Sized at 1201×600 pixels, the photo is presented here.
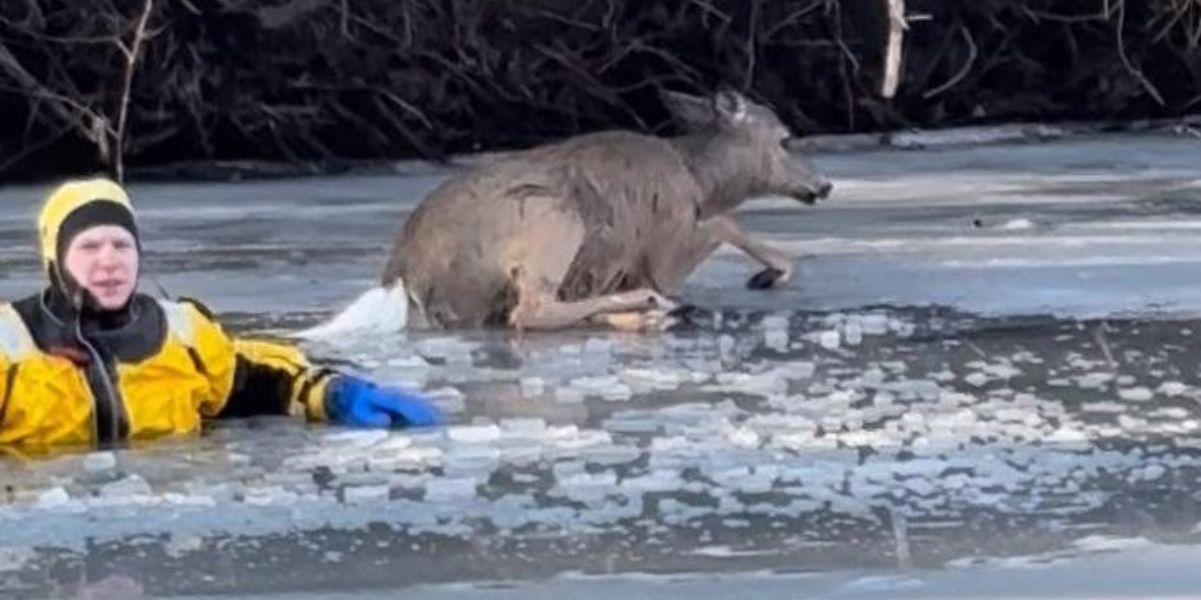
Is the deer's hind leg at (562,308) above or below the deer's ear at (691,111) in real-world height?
below

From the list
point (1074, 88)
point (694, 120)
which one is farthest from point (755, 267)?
point (1074, 88)

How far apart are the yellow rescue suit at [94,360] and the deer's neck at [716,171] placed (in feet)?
9.55

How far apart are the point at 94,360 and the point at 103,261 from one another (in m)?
0.19

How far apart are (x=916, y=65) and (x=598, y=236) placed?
8.20 metres

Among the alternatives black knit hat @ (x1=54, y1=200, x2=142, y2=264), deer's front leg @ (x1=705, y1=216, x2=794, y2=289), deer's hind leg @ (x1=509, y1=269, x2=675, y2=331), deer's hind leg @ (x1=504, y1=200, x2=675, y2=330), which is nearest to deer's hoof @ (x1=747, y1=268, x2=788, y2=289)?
deer's front leg @ (x1=705, y1=216, x2=794, y2=289)

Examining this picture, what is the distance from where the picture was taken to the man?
525 cm

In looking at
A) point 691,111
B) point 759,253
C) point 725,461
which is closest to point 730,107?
point 691,111

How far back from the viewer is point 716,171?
830cm

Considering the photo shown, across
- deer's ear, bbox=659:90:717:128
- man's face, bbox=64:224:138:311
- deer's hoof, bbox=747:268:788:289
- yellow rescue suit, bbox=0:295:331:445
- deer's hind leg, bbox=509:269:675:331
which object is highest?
man's face, bbox=64:224:138:311

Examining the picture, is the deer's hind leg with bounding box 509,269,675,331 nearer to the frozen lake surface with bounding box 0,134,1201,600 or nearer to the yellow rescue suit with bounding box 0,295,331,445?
the frozen lake surface with bounding box 0,134,1201,600

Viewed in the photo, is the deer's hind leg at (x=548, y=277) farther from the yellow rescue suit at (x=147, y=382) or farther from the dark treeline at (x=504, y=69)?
the dark treeline at (x=504, y=69)

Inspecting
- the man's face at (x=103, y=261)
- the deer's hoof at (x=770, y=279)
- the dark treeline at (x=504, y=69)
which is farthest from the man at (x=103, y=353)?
the dark treeline at (x=504, y=69)

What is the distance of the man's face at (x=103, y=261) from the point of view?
5242 mm

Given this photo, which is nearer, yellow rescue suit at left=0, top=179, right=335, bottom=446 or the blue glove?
yellow rescue suit at left=0, top=179, right=335, bottom=446
